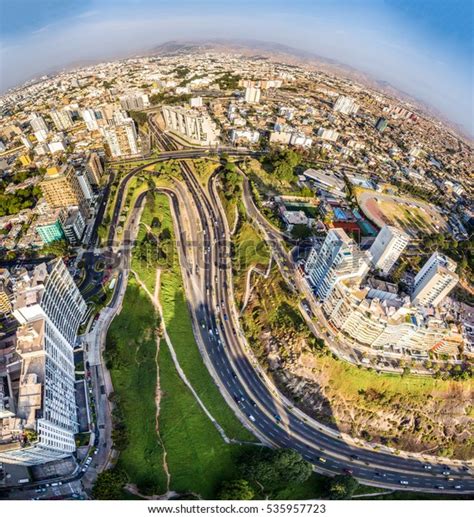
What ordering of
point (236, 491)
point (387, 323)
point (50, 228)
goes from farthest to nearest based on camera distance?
1. point (50, 228)
2. point (387, 323)
3. point (236, 491)

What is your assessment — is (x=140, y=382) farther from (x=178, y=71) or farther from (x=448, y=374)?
(x=178, y=71)

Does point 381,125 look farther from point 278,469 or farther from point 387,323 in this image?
point 278,469

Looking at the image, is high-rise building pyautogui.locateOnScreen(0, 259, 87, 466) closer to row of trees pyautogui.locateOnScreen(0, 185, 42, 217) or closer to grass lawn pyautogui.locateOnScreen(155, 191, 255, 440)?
grass lawn pyautogui.locateOnScreen(155, 191, 255, 440)

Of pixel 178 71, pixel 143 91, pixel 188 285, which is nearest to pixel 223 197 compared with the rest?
pixel 188 285

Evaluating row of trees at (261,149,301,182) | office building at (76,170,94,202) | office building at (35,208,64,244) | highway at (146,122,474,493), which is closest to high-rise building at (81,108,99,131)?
office building at (76,170,94,202)

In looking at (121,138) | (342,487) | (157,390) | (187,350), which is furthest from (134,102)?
(342,487)

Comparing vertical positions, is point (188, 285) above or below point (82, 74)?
below
